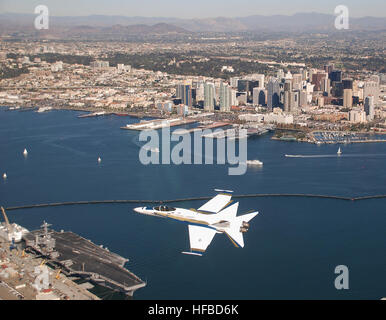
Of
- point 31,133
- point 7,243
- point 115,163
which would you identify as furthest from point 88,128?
point 7,243

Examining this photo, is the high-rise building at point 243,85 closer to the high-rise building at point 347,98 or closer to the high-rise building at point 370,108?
the high-rise building at point 347,98

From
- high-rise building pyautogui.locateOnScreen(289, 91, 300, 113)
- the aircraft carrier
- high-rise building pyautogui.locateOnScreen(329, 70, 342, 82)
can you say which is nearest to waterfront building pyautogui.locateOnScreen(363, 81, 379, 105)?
high-rise building pyautogui.locateOnScreen(289, 91, 300, 113)

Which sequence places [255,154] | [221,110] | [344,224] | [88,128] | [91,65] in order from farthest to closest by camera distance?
[91,65]
[221,110]
[88,128]
[255,154]
[344,224]

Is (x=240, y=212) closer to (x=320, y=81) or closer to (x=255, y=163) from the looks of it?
(x=255, y=163)

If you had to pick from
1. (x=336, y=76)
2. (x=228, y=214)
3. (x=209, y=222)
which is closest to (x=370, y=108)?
(x=336, y=76)

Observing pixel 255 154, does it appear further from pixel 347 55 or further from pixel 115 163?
pixel 347 55

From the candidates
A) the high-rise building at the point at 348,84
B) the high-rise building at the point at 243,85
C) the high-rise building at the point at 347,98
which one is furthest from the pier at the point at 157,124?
the high-rise building at the point at 348,84
